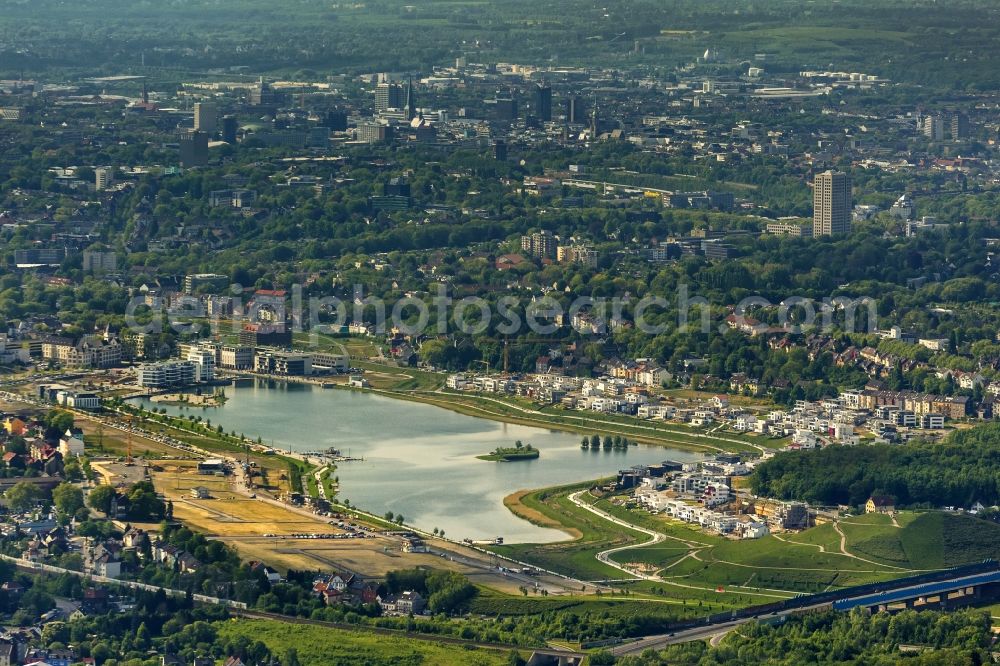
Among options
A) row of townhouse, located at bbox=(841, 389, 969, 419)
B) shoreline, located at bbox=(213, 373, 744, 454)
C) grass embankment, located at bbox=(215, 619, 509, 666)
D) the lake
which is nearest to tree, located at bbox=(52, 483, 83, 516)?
the lake

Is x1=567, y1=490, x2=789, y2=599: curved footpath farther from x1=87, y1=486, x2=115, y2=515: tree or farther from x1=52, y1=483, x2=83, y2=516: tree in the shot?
x1=52, y1=483, x2=83, y2=516: tree

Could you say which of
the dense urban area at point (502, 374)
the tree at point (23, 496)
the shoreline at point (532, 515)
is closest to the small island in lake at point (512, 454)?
the dense urban area at point (502, 374)

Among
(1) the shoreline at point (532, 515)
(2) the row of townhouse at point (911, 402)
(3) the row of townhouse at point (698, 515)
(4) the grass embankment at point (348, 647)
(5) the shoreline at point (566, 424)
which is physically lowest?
(5) the shoreline at point (566, 424)

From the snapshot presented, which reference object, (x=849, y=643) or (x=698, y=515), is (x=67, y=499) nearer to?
(x=698, y=515)

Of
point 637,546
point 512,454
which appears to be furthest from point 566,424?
point 637,546

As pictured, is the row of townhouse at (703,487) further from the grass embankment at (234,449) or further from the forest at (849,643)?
the forest at (849,643)

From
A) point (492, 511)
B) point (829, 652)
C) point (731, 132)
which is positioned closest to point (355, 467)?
point (492, 511)

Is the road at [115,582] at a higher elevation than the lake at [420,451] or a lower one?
higher

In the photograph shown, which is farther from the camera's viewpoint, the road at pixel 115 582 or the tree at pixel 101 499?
the tree at pixel 101 499
